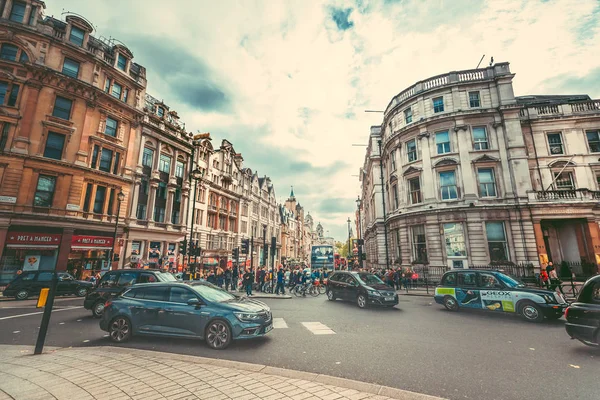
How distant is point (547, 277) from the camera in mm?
14734

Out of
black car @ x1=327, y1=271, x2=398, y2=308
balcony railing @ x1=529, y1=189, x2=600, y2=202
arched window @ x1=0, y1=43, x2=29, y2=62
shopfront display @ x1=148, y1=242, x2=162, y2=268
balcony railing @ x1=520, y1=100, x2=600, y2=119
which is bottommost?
black car @ x1=327, y1=271, x2=398, y2=308

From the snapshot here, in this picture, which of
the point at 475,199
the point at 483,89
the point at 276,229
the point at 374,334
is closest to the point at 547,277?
the point at 475,199

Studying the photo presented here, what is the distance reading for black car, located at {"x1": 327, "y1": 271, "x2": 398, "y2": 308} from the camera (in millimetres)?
11422

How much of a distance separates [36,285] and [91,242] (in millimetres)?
7085

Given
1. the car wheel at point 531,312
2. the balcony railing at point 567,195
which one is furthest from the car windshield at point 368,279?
the balcony railing at point 567,195

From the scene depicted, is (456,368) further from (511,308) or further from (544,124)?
(544,124)

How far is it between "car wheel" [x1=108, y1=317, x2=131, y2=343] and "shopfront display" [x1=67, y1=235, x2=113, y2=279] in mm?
19114

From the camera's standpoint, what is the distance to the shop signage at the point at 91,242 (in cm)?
2092

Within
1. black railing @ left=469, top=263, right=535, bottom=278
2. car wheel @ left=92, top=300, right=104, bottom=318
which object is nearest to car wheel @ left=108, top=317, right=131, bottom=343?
car wheel @ left=92, top=300, right=104, bottom=318

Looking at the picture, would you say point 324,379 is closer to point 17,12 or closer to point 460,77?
point 460,77

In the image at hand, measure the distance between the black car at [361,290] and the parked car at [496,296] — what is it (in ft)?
7.47

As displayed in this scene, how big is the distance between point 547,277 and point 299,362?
1732 centimetres

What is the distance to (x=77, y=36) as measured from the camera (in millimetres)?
23109

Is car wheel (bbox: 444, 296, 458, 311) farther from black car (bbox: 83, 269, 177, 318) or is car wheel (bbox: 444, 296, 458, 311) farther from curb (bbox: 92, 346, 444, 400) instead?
black car (bbox: 83, 269, 177, 318)
